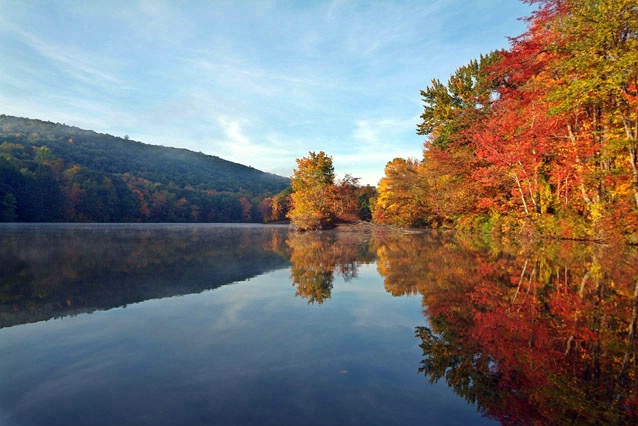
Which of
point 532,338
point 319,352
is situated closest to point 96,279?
point 319,352

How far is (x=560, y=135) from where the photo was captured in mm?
17969

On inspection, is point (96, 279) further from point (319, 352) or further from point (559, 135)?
point (559, 135)

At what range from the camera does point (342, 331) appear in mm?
4098

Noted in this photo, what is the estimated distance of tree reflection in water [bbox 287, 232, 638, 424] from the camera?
96.7 inches

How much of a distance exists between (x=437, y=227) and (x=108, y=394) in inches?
1532

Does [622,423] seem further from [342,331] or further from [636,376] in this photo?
[342,331]

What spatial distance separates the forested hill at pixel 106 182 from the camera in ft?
197

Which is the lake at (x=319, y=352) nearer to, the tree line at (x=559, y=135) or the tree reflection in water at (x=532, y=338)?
the tree reflection in water at (x=532, y=338)

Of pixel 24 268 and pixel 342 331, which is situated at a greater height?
pixel 342 331

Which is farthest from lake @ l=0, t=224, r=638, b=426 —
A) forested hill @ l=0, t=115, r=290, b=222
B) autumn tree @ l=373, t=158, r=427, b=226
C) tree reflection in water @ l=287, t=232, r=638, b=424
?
forested hill @ l=0, t=115, r=290, b=222

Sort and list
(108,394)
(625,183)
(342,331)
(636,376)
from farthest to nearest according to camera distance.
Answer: (625,183) < (342,331) < (636,376) < (108,394)

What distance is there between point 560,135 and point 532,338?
18.7 meters

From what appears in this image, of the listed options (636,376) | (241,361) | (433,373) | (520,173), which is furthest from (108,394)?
(520,173)

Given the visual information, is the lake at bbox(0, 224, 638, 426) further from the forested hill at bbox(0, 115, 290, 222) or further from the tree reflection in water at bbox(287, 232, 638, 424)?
the forested hill at bbox(0, 115, 290, 222)
